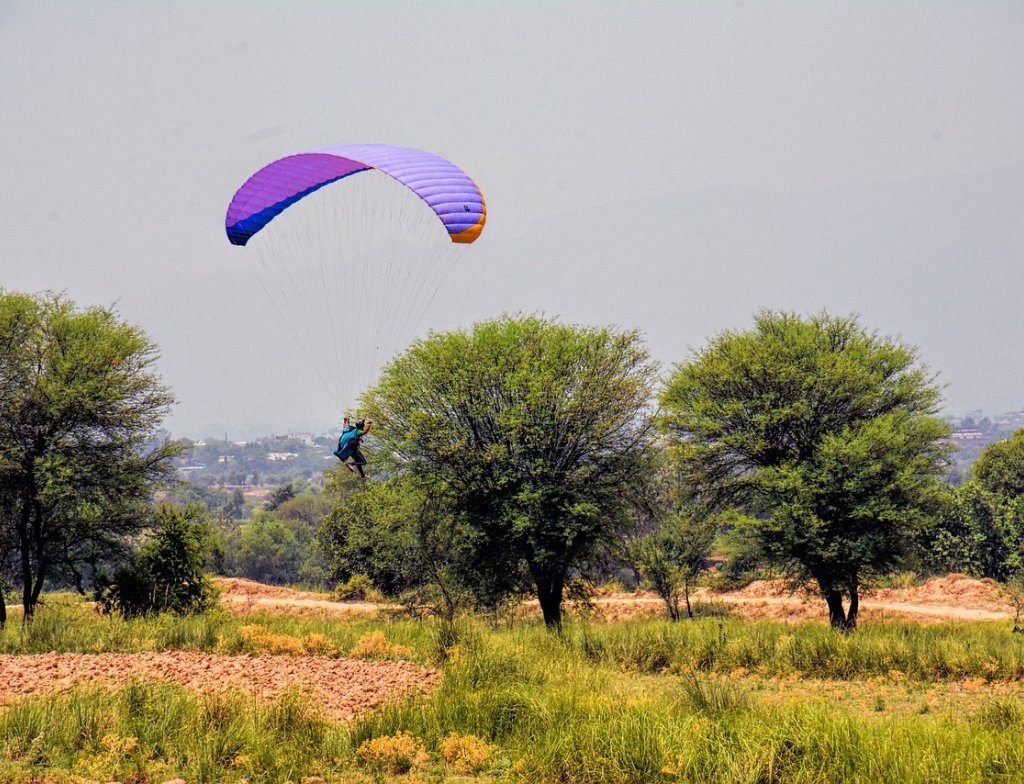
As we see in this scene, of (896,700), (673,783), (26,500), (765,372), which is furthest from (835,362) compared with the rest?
(26,500)

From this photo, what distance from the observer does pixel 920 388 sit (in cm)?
2392

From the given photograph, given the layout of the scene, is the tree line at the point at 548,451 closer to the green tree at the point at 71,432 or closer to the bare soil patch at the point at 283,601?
the green tree at the point at 71,432

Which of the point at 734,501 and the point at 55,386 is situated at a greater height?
the point at 55,386

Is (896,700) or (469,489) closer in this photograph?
(896,700)

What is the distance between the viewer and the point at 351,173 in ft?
67.7

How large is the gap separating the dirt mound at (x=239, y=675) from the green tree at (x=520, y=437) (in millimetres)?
9520

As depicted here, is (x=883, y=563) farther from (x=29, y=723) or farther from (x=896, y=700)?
(x=29, y=723)

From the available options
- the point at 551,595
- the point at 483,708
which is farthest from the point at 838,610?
the point at 483,708

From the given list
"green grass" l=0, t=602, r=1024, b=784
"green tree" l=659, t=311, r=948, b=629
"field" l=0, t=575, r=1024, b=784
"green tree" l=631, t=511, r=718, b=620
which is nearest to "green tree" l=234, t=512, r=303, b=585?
"green tree" l=631, t=511, r=718, b=620

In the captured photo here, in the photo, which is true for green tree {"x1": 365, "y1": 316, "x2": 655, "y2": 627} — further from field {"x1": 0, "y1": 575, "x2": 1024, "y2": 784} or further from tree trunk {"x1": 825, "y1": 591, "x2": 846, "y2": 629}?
field {"x1": 0, "y1": 575, "x2": 1024, "y2": 784}

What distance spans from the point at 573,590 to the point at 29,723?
1758cm

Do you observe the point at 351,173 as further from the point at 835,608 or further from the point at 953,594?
the point at 953,594

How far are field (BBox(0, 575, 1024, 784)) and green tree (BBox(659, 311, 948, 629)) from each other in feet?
20.4

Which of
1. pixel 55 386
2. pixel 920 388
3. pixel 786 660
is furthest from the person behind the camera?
pixel 920 388
